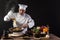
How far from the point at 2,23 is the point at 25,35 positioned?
21.6 inches

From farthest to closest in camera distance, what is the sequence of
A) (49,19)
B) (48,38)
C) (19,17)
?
1. (49,19)
2. (19,17)
3. (48,38)

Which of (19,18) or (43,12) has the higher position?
(43,12)

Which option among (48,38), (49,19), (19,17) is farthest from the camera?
(49,19)

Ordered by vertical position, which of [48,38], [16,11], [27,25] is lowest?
[48,38]

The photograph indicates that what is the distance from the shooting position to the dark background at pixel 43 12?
10.6 ft

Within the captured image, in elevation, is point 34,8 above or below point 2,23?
above

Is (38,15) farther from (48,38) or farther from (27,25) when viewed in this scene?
(48,38)

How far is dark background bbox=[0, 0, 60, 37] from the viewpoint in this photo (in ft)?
10.6

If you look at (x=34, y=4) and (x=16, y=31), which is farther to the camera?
(x=34, y=4)

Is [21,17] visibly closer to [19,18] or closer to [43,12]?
[19,18]

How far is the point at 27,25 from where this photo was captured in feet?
10.5

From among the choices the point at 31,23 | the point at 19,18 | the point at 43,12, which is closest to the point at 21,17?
the point at 19,18

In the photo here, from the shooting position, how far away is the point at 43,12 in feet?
11.0

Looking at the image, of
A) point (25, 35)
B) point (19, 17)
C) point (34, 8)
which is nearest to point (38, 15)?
point (34, 8)
